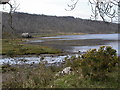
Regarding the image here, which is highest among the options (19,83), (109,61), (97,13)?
(97,13)

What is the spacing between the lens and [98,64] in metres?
9.88

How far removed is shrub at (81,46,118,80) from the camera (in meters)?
9.60

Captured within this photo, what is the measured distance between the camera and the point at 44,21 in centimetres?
19800

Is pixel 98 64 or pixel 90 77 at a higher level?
pixel 98 64

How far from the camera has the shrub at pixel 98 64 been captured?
9602mm

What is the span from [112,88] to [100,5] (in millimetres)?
2763

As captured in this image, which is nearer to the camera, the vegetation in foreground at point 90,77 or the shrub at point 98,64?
the vegetation in foreground at point 90,77

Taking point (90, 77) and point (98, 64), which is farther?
point (98, 64)

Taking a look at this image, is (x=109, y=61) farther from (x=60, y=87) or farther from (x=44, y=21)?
(x=44, y=21)

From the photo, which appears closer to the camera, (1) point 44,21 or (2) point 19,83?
(2) point 19,83

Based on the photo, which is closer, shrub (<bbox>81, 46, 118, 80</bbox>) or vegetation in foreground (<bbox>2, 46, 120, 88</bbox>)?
vegetation in foreground (<bbox>2, 46, 120, 88</bbox>)

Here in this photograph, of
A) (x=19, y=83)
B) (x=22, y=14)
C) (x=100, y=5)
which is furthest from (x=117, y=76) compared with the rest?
(x=22, y=14)

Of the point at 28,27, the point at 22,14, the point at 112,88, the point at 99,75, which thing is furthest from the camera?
the point at 22,14

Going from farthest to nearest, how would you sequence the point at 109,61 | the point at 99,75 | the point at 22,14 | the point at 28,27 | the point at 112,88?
the point at 22,14 → the point at 28,27 → the point at 109,61 → the point at 99,75 → the point at 112,88
